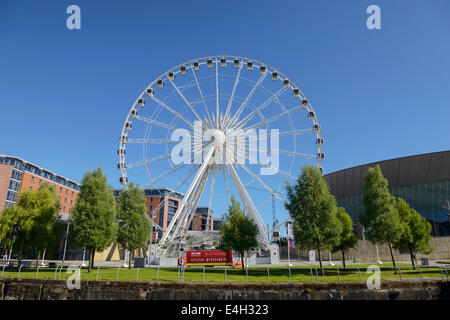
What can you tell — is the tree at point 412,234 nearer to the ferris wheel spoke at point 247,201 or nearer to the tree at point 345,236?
the tree at point 345,236

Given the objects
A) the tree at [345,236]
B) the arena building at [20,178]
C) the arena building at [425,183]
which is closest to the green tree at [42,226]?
the tree at [345,236]

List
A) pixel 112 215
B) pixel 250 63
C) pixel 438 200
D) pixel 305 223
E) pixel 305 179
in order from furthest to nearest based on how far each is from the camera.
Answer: pixel 438 200 < pixel 250 63 < pixel 112 215 < pixel 305 179 < pixel 305 223

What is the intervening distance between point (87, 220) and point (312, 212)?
878 inches

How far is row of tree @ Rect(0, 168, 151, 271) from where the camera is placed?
95.2 ft

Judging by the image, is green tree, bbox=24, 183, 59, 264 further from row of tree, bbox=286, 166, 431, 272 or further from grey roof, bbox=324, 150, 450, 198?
grey roof, bbox=324, 150, 450, 198

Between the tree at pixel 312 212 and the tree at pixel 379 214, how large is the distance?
4.63 metres

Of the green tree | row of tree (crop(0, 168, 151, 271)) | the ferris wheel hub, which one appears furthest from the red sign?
the green tree

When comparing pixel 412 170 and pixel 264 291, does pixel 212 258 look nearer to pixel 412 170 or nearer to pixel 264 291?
pixel 264 291

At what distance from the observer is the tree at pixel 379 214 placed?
2636 centimetres

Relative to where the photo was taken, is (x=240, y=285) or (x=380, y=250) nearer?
(x=240, y=285)
